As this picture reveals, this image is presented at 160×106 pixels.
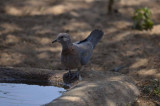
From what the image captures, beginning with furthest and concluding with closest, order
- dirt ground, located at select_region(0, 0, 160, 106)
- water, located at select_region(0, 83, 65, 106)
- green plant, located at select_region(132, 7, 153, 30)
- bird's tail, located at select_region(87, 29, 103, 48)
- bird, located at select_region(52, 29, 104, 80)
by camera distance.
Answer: green plant, located at select_region(132, 7, 153, 30)
dirt ground, located at select_region(0, 0, 160, 106)
bird's tail, located at select_region(87, 29, 103, 48)
bird, located at select_region(52, 29, 104, 80)
water, located at select_region(0, 83, 65, 106)

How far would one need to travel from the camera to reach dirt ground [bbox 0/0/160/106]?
7.62 meters

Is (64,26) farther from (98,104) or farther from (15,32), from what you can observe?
(98,104)

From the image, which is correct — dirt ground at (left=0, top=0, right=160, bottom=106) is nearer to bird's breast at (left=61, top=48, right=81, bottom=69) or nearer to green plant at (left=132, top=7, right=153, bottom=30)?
green plant at (left=132, top=7, right=153, bottom=30)

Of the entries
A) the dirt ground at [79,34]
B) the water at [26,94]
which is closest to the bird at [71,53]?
the water at [26,94]

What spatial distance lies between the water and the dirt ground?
5.60ft

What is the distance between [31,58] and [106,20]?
9.57 feet

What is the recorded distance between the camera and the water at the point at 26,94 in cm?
488

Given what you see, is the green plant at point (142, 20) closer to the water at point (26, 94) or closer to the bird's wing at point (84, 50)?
the bird's wing at point (84, 50)

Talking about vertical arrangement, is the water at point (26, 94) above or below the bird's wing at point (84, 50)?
below

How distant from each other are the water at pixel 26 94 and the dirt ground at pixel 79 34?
5.60ft

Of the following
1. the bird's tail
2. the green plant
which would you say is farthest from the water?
the green plant

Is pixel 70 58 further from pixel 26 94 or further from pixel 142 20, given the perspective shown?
pixel 142 20

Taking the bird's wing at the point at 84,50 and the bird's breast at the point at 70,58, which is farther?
the bird's wing at the point at 84,50

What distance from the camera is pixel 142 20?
30.3 ft
